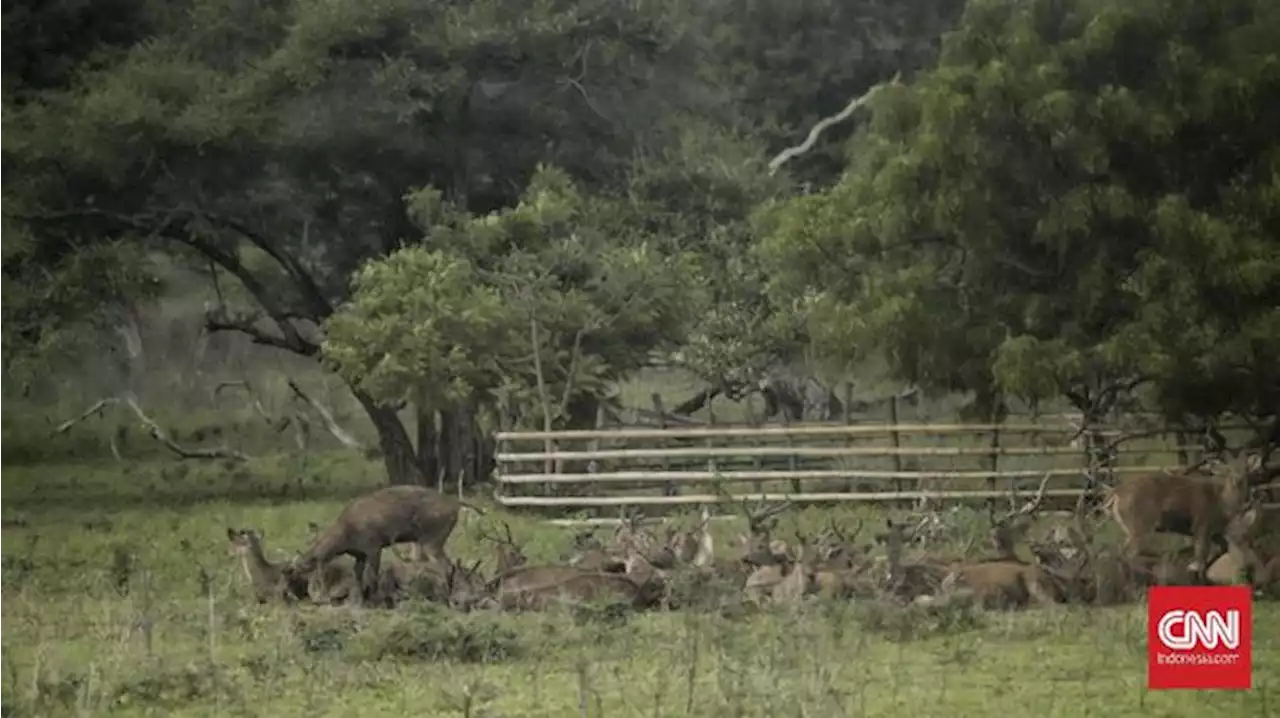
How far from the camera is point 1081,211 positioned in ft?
41.0

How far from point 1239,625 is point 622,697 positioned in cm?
259

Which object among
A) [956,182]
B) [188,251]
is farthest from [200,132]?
[956,182]

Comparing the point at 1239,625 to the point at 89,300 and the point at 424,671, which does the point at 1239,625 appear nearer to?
the point at 424,671

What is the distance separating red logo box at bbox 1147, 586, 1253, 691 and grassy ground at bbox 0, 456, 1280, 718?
0.08 m

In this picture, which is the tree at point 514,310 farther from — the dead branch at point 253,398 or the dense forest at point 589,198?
the dead branch at point 253,398

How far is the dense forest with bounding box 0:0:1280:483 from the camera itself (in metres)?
12.8

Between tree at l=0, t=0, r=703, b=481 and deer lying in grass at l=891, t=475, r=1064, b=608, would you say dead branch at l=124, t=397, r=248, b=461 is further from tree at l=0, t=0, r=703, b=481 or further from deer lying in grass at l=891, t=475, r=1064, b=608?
deer lying in grass at l=891, t=475, r=1064, b=608

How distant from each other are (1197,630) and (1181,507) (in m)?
3.22

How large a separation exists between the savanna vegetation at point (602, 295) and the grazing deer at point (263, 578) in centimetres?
5

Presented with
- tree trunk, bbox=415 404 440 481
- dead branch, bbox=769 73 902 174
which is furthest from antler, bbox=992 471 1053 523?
dead branch, bbox=769 73 902 174

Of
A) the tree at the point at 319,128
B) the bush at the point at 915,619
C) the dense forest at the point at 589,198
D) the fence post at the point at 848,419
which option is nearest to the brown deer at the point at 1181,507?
the dense forest at the point at 589,198

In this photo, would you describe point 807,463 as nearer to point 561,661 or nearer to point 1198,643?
point 561,661

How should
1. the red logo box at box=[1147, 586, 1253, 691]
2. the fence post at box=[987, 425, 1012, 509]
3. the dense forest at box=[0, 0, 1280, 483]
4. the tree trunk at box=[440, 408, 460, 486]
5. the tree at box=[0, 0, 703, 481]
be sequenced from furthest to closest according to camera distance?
1. the tree trunk at box=[440, 408, 460, 486]
2. the tree at box=[0, 0, 703, 481]
3. the fence post at box=[987, 425, 1012, 509]
4. the dense forest at box=[0, 0, 1280, 483]
5. the red logo box at box=[1147, 586, 1253, 691]

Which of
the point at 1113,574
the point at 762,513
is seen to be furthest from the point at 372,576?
the point at 1113,574
